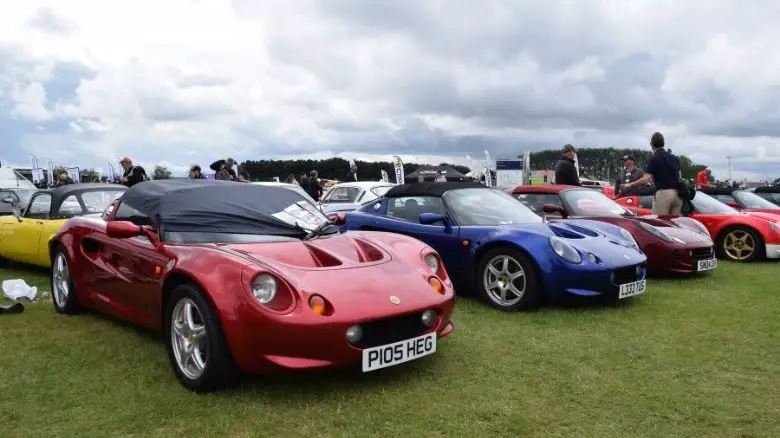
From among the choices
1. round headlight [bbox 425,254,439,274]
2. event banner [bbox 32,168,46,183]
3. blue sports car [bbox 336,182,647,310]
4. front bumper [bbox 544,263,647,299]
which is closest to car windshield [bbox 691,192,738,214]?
blue sports car [bbox 336,182,647,310]

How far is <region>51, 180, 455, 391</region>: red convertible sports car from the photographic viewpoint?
328cm

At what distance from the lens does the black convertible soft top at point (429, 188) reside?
6.69 meters

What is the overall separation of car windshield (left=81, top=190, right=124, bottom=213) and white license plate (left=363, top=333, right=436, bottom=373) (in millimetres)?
5220

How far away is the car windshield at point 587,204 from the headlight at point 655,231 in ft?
1.54

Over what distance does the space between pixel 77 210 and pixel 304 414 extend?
5.38 metres

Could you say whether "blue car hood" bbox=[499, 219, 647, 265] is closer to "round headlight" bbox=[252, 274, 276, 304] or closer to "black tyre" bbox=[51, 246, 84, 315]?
"round headlight" bbox=[252, 274, 276, 304]

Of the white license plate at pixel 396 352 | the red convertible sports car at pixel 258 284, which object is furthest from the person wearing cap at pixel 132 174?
the white license plate at pixel 396 352

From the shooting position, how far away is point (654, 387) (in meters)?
3.59

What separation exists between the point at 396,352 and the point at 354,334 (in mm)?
299

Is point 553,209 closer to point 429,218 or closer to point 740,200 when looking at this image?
point 429,218

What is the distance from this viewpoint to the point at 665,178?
898 centimetres

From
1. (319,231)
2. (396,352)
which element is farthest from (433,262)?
(396,352)

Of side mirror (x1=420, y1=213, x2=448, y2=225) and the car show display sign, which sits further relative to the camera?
the car show display sign

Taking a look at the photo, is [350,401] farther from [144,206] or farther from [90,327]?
[90,327]
